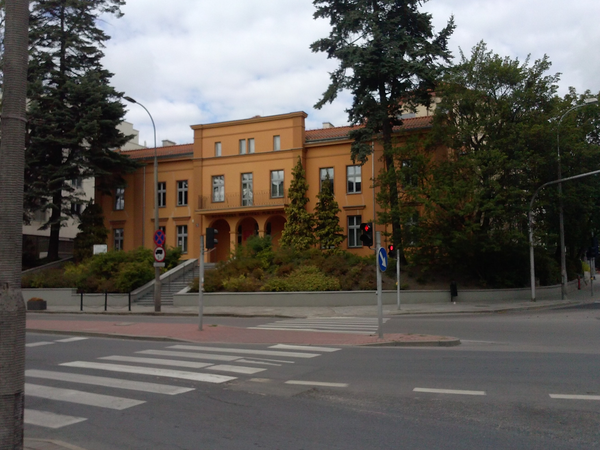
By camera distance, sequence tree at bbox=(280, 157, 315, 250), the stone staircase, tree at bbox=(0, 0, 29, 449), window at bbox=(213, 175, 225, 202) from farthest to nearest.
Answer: window at bbox=(213, 175, 225, 202)
tree at bbox=(280, 157, 315, 250)
the stone staircase
tree at bbox=(0, 0, 29, 449)

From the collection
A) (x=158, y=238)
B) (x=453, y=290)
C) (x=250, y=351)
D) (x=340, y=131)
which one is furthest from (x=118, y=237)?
(x=250, y=351)

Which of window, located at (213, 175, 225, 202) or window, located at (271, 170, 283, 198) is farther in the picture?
window, located at (213, 175, 225, 202)

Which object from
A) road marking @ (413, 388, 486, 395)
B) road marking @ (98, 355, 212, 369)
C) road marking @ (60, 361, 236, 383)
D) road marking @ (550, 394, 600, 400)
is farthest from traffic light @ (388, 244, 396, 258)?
road marking @ (550, 394, 600, 400)

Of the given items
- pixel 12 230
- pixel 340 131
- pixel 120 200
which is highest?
pixel 340 131

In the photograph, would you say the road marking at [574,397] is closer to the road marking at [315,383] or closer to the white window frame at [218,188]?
the road marking at [315,383]

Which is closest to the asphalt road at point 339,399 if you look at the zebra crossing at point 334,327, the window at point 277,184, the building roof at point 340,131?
the zebra crossing at point 334,327

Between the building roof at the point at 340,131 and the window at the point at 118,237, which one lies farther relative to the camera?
the window at the point at 118,237

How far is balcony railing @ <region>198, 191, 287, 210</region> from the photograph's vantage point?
3903 centimetres

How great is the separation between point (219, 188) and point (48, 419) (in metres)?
34.8

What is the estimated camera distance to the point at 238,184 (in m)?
40.5

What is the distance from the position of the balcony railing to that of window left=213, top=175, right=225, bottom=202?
246 mm

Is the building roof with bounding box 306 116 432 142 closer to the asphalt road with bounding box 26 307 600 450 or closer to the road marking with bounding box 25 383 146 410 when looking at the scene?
the asphalt road with bounding box 26 307 600 450

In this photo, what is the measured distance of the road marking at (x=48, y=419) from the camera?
683cm

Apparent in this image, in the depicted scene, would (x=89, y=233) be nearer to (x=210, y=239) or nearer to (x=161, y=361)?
(x=210, y=239)
